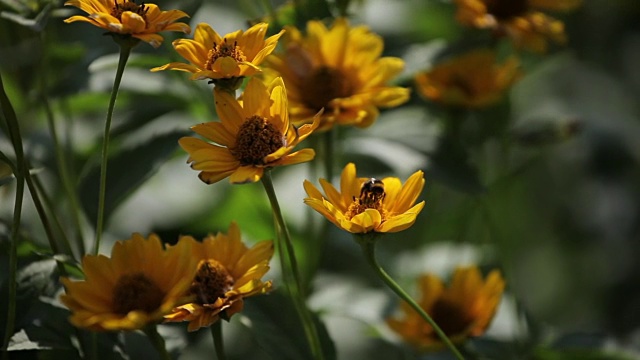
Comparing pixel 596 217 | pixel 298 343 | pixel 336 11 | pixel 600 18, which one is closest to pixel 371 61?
pixel 336 11

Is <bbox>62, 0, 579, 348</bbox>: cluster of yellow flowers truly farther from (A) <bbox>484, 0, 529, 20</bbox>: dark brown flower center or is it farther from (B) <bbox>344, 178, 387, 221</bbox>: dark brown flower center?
(A) <bbox>484, 0, 529, 20</bbox>: dark brown flower center

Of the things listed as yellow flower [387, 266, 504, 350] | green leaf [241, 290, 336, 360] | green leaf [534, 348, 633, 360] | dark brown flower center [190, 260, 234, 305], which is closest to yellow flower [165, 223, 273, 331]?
dark brown flower center [190, 260, 234, 305]

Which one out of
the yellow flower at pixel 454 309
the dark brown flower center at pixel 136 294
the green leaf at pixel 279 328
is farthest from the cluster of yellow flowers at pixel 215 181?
the yellow flower at pixel 454 309

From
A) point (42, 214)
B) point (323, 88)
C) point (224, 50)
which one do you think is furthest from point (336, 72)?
point (42, 214)

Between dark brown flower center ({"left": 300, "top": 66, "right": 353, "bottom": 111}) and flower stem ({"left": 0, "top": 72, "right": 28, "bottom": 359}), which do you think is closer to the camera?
flower stem ({"left": 0, "top": 72, "right": 28, "bottom": 359})

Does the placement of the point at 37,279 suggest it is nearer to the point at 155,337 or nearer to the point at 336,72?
the point at 155,337

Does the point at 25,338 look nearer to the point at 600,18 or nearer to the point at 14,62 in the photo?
the point at 14,62

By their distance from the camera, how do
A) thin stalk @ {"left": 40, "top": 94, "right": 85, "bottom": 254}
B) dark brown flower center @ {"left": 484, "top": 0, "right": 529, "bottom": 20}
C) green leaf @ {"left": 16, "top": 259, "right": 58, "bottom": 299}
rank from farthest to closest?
dark brown flower center @ {"left": 484, "top": 0, "right": 529, "bottom": 20}, thin stalk @ {"left": 40, "top": 94, "right": 85, "bottom": 254}, green leaf @ {"left": 16, "top": 259, "right": 58, "bottom": 299}
